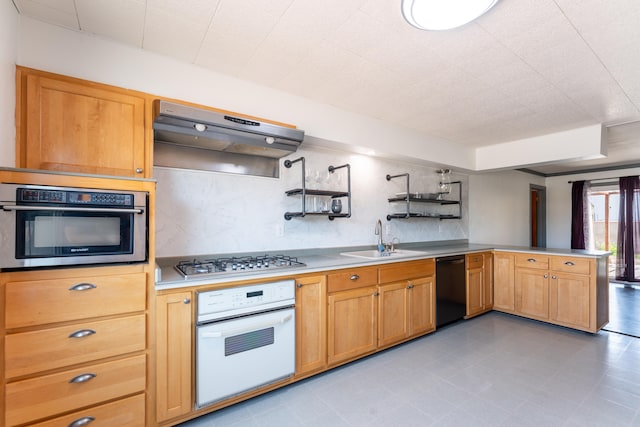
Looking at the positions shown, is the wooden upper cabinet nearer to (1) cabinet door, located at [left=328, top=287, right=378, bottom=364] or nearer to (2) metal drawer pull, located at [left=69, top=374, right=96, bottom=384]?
(2) metal drawer pull, located at [left=69, top=374, right=96, bottom=384]

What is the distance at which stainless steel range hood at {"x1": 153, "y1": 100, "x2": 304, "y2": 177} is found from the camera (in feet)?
6.18

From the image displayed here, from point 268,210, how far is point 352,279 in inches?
39.2

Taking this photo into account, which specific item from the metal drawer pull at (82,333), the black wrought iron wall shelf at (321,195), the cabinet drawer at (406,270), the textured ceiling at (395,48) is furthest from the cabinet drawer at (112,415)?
the textured ceiling at (395,48)

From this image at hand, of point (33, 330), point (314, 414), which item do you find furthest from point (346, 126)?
point (33, 330)

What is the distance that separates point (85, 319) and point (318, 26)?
2043mm

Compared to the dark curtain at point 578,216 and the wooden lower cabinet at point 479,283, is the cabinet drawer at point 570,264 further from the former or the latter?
the dark curtain at point 578,216

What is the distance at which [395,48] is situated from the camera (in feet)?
6.46

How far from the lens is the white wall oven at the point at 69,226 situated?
4.48 feet

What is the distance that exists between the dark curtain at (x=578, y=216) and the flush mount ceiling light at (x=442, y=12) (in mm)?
6715

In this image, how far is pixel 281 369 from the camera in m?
2.11

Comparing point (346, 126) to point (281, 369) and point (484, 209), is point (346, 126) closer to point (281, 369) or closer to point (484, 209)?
point (281, 369)

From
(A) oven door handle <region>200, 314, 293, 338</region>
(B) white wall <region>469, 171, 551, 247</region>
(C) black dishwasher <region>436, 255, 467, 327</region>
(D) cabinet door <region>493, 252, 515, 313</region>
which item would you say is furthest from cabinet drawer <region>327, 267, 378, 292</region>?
(B) white wall <region>469, 171, 551, 247</region>

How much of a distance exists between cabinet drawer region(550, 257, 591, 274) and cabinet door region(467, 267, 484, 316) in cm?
78

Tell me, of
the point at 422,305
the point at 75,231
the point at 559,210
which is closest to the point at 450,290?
the point at 422,305
